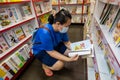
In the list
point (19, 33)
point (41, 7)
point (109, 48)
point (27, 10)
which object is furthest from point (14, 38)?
point (109, 48)

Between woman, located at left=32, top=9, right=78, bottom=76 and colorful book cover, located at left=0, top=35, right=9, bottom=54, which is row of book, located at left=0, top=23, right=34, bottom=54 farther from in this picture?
woman, located at left=32, top=9, right=78, bottom=76

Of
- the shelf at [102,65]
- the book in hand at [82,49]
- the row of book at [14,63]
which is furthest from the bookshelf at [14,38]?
the shelf at [102,65]

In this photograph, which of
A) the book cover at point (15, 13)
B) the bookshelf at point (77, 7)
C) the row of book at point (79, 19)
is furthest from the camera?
the row of book at point (79, 19)

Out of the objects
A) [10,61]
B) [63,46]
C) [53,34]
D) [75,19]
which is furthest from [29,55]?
[75,19]

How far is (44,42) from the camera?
1229 mm

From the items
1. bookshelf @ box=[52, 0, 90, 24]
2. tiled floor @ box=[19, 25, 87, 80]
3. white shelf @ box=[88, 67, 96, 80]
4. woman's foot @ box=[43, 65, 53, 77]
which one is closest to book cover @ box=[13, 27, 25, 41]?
tiled floor @ box=[19, 25, 87, 80]

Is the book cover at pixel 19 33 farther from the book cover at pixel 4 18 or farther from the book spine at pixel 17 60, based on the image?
the book spine at pixel 17 60

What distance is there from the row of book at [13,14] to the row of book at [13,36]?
15 cm

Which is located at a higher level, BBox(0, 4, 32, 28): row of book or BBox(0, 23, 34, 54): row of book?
BBox(0, 4, 32, 28): row of book

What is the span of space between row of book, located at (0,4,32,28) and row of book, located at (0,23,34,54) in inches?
5.8

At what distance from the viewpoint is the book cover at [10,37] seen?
4.72 feet

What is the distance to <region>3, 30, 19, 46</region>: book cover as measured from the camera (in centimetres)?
144

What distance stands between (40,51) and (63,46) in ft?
1.57

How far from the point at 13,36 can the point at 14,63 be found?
0.41m
